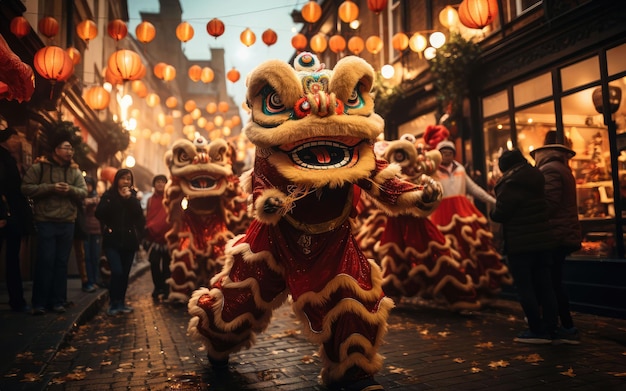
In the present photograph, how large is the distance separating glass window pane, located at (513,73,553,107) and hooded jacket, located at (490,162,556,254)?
4331 millimetres

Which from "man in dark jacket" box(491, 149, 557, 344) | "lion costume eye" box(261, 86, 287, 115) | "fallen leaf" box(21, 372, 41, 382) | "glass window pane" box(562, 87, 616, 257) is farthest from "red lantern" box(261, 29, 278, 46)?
"fallen leaf" box(21, 372, 41, 382)

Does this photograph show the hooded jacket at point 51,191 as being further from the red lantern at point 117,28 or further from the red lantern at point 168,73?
the red lantern at point 168,73

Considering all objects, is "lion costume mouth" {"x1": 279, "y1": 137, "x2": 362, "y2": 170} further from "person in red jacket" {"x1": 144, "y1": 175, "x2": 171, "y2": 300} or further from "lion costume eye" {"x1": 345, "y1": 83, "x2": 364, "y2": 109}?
"person in red jacket" {"x1": 144, "y1": 175, "x2": 171, "y2": 300}

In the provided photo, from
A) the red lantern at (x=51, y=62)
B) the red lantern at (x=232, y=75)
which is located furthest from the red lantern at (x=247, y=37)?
the red lantern at (x=51, y=62)

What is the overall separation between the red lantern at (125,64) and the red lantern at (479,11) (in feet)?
23.1

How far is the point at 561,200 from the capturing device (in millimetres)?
4867

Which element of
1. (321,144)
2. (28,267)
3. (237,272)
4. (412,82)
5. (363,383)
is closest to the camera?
(363,383)

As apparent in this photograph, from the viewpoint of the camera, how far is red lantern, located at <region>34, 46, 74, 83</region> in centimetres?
815

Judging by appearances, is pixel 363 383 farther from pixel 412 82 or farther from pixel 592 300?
pixel 412 82

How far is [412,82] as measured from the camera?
12.5 metres

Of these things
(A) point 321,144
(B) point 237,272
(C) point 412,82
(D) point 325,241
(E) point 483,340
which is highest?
(C) point 412,82

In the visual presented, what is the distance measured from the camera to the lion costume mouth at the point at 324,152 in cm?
312

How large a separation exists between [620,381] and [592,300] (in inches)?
134

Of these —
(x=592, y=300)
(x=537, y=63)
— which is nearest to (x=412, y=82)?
(x=537, y=63)
